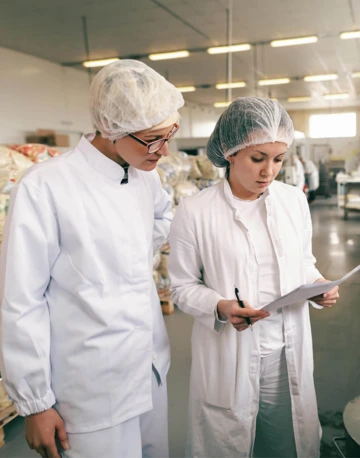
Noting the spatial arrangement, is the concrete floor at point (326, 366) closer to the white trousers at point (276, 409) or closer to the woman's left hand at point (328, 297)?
the white trousers at point (276, 409)

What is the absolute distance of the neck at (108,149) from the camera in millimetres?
1262

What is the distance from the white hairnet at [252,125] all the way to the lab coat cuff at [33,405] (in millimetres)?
954

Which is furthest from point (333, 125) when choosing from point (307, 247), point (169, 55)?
point (307, 247)

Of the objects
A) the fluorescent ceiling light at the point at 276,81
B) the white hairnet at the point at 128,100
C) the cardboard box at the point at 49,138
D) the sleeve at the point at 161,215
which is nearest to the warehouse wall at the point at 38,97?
the cardboard box at the point at 49,138

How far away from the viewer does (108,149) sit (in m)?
1.27

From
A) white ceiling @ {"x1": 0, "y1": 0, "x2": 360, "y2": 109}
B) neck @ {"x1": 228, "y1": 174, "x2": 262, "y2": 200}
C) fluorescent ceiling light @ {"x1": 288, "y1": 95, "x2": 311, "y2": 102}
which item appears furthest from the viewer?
fluorescent ceiling light @ {"x1": 288, "y1": 95, "x2": 311, "y2": 102}

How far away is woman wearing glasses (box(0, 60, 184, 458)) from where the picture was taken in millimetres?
1099

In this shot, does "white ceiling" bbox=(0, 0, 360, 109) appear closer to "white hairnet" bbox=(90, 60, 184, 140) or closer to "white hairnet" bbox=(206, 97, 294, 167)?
"white hairnet" bbox=(206, 97, 294, 167)

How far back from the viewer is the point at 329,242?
280 inches

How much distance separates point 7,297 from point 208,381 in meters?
0.76

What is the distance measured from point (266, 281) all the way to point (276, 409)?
47cm

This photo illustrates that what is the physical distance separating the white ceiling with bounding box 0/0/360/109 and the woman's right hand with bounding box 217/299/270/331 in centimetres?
624

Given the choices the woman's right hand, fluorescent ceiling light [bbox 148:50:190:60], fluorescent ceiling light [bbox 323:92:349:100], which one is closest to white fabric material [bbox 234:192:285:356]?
the woman's right hand

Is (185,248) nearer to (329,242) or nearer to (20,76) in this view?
(329,242)
